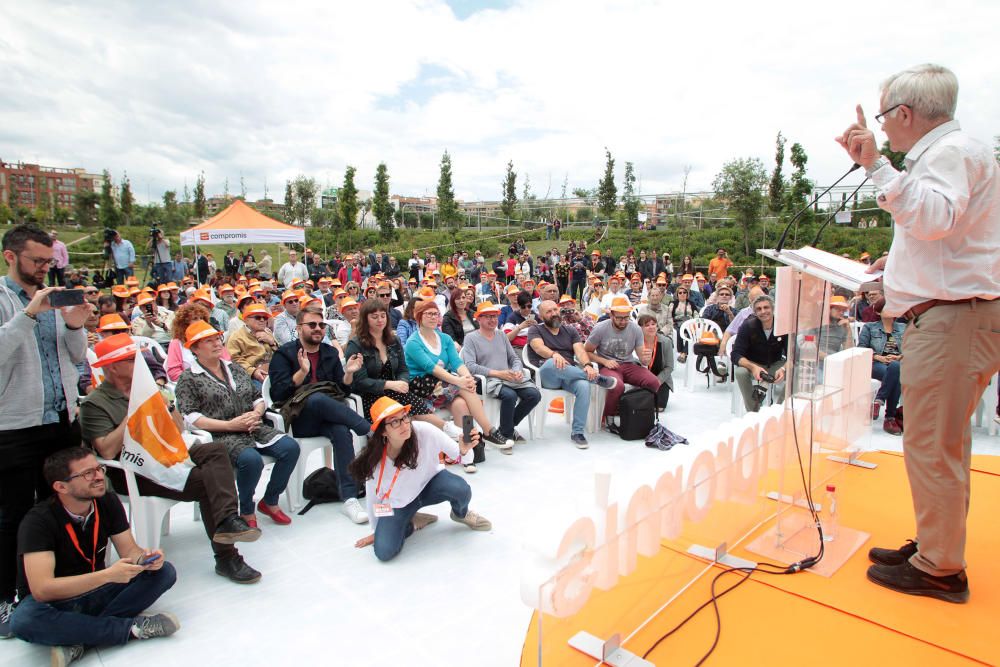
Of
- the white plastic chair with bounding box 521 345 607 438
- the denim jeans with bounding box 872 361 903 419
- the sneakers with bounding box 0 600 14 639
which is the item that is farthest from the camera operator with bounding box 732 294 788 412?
the sneakers with bounding box 0 600 14 639

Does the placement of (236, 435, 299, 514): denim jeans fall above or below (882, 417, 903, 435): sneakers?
above

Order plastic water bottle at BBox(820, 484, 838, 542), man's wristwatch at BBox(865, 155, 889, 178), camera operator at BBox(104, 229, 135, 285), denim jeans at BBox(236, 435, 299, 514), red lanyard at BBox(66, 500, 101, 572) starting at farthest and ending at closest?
camera operator at BBox(104, 229, 135, 285)
denim jeans at BBox(236, 435, 299, 514)
plastic water bottle at BBox(820, 484, 838, 542)
red lanyard at BBox(66, 500, 101, 572)
man's wristwatch at BBox(865, 155, 889, 178)

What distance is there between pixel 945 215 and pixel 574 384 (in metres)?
3.64

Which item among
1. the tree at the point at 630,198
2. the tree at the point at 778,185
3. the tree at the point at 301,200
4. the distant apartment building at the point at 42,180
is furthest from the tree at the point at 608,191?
the distant apartment building at the point at 42,180

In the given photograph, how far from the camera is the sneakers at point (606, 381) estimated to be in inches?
211

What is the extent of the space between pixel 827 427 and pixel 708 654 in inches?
50.4

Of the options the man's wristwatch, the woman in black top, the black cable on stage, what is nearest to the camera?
the man's wristwatch

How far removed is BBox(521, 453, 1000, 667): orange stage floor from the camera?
191 cm

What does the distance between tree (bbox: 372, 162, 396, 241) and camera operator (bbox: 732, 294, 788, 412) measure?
23604 mm

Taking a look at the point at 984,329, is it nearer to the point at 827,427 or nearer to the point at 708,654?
the point at 827,427

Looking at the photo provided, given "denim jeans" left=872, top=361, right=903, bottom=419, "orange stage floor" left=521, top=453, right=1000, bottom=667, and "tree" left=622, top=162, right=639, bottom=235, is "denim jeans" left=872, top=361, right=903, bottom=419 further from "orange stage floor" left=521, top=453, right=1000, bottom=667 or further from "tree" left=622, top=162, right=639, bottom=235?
"tree" left=622, top=162, right=639, bottom=235

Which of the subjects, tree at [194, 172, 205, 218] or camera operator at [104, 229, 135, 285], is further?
tree at [194, 172, 205, 218]

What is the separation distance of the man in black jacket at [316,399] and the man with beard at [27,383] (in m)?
1.32

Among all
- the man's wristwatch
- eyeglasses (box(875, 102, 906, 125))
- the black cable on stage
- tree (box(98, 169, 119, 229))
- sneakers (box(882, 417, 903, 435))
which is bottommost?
sneakers (box(882, 417, 903, 435))
